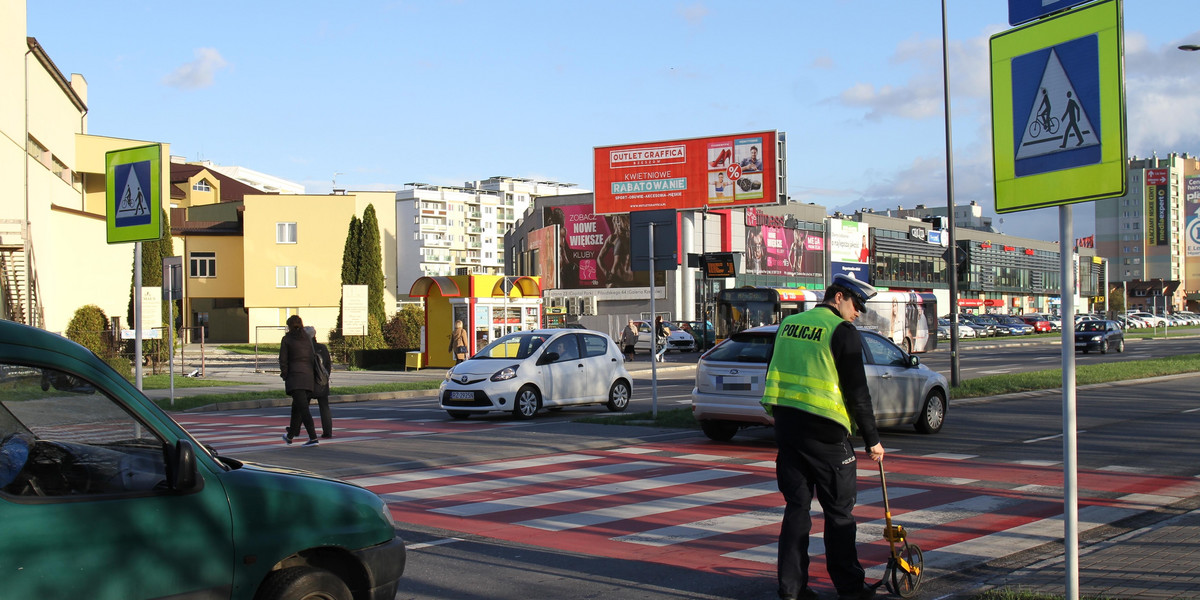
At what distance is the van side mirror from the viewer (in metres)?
3.91

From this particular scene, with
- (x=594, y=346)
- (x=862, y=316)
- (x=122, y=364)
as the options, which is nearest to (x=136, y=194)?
(x=594, y=346)

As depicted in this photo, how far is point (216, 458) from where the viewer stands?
14.5 ft

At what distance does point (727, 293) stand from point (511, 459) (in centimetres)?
3204

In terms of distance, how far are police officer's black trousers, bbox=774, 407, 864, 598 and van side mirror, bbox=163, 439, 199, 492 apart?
3.27 m

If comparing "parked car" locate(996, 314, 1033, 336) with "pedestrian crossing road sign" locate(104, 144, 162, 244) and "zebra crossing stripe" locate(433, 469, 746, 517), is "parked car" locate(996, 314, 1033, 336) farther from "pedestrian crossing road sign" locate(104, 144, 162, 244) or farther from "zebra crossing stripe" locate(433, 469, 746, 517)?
"pedestrian crossing road sign" locate(104, 144, 162, 244)

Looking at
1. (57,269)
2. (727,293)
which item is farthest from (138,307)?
(727,293)

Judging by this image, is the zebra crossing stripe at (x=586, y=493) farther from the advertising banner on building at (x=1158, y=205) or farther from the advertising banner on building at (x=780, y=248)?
the advertising banner on building at (x=1158, y=205)

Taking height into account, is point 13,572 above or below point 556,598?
above

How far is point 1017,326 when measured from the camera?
255 ft

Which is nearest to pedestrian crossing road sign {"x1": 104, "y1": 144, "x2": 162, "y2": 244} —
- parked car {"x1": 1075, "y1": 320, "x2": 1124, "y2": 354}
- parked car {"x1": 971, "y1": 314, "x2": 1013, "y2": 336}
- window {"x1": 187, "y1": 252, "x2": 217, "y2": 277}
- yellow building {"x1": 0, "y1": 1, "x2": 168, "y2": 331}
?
yellow building {"x1": 0, "y1": 1, "x2": 168, "y2": 331}

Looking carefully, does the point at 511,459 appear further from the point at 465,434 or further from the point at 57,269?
the point at 57,269

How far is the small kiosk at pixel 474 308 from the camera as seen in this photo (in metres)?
33.9

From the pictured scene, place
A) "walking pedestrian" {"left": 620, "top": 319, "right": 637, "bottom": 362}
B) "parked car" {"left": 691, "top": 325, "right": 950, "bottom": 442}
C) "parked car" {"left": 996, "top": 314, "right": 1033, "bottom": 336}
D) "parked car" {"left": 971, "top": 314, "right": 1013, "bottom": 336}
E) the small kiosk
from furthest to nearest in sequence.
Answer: "parked car" {"left": 996, "top": 314, "right": 1033, "bottom": 336}
"parked car" {"left": 971, "top": 314, "right": 1013, "bottom": 336}
"walking pedestrian" {"left": 620, "top": 319, "right": 637, "bottom": 362}
the small kiosk
"parked car" {"left": 691, "top": 325, "right": 950, "bottom": 442}

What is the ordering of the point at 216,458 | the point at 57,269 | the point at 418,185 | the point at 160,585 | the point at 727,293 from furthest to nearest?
1. the point at 418,185
2. the point at 727,293
3. the point at 57,269
4. the point at 216,458
5. the point at 160,585
